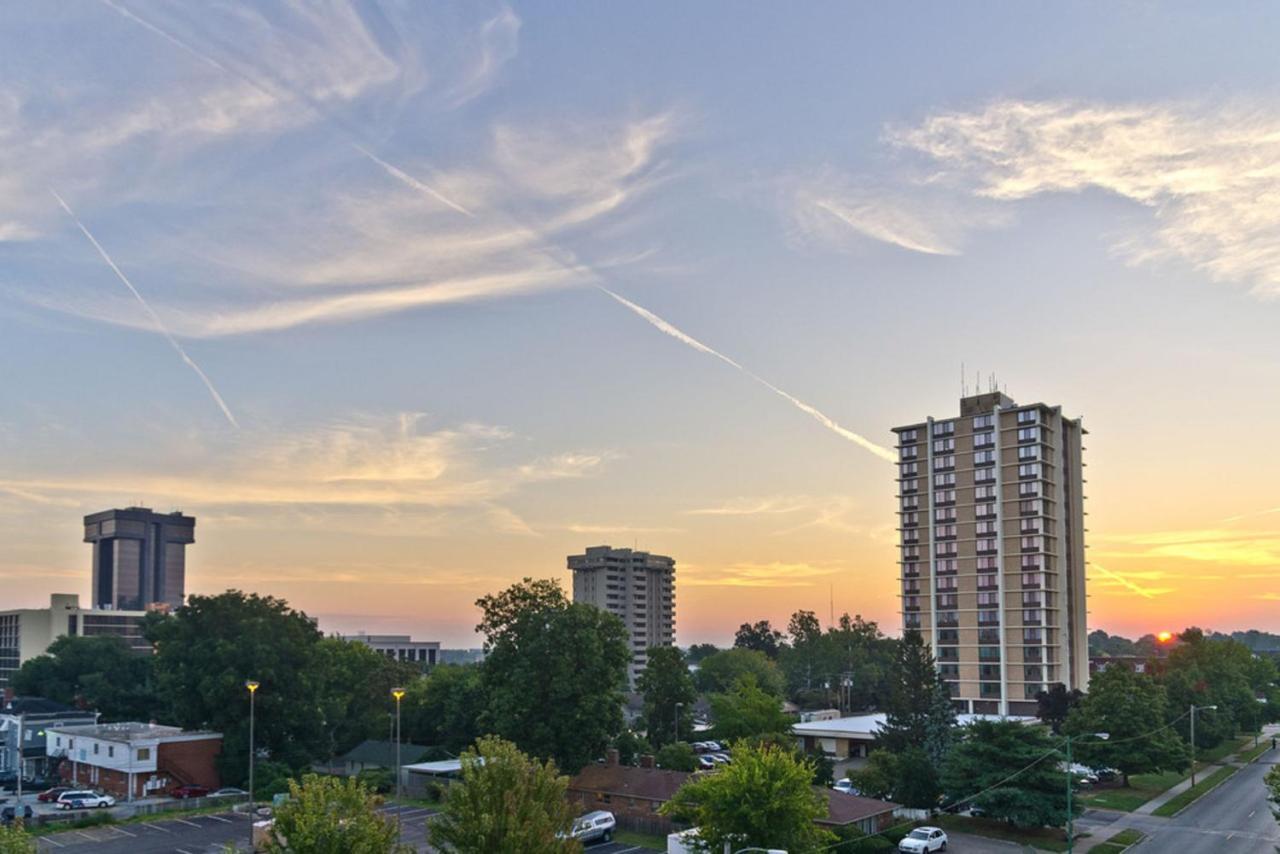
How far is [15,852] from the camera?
3006cm

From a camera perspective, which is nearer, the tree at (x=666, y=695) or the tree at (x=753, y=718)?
the tree at (x=753, y=718)

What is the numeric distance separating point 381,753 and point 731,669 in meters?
91.8

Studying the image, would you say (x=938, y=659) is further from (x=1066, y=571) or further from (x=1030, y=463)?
(x=1030, y=463)

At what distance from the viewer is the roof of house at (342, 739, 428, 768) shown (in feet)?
303

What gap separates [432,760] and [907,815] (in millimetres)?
42213

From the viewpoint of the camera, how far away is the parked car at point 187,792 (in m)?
81.8

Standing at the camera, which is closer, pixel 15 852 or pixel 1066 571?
pixel 15 852

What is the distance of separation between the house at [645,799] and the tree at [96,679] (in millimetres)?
66248

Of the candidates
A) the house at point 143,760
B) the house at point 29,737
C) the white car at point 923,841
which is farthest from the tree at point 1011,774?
the house at point 29,737

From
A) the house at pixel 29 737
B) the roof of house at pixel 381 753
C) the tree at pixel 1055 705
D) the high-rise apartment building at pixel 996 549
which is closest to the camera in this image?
the roof of house at pixel 381 753

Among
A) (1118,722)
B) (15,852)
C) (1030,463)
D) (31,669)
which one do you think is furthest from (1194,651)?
(31,669)

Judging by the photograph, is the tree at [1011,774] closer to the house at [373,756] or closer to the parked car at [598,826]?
the parked car at [598,826]

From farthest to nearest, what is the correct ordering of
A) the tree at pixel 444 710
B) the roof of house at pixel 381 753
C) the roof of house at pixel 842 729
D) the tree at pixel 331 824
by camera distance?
the roof of house at pixel 842 729 → the tree at pixel 444 710 → the roof of house at pixel 381 753 → the tree at pixel 331 824

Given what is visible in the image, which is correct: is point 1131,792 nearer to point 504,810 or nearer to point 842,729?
point 842,729
